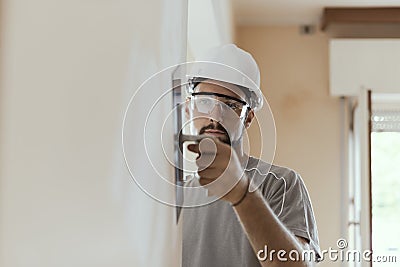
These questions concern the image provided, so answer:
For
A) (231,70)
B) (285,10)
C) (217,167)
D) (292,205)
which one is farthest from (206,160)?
(285,10)

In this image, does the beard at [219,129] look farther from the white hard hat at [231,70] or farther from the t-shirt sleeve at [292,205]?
the t-shirt sleeve at [292,205]

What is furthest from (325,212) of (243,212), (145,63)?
(145,63)

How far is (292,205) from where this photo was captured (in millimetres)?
1093

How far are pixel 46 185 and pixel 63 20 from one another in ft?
0.35

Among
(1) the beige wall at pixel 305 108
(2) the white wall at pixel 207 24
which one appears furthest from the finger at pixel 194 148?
(1) the beige wall at pixel 305 108

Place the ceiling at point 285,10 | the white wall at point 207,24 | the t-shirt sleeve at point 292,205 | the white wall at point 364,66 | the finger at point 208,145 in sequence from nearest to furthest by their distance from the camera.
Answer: the finger at point 208,145 → the t-shirt sleeve at point 292,205 → the white wall at point 207,24 → the ceiling at point 285,10 → the white wall at point 364,66

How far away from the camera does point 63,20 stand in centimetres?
43

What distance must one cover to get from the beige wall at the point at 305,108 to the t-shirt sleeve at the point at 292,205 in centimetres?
167

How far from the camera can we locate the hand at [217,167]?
72 cm

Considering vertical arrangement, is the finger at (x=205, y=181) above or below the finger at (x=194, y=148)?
below

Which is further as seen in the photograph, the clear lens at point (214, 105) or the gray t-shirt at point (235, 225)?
the gray t-shirt at point (235, 225)

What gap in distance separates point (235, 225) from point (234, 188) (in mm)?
354

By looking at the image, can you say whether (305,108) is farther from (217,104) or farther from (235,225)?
(217,104)

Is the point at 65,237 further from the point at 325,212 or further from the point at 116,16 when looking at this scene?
the point at 325,212
